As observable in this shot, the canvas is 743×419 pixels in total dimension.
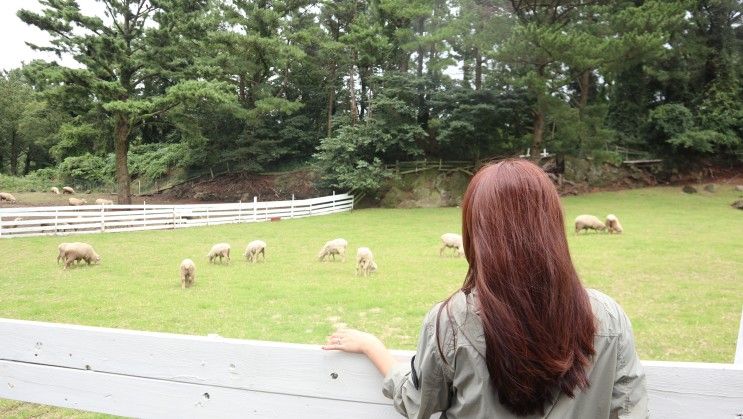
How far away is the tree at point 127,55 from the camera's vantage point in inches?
890

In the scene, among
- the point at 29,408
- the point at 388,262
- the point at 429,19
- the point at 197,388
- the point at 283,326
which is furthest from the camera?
the point at 429,19

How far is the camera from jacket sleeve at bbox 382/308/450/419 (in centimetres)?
130

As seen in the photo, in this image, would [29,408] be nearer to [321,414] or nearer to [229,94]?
[321,414]

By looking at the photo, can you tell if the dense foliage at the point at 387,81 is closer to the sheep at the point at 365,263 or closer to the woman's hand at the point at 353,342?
the sheep at the point at 365,263

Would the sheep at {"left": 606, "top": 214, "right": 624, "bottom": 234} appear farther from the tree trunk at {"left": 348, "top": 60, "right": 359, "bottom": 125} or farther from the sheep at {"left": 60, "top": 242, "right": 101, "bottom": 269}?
the tree trunk at {"left": 348, "top": 60, "right": 359, "bottom": 125}

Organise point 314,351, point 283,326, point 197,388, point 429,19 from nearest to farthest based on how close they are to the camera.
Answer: point 314,351
point 197,388
point 283,326
point 429,19

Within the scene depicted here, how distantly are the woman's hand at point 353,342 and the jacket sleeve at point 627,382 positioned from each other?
0.61 m

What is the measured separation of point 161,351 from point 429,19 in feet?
99.8

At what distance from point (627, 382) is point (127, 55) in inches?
1050

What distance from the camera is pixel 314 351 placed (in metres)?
1.57

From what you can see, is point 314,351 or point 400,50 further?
point 400,50

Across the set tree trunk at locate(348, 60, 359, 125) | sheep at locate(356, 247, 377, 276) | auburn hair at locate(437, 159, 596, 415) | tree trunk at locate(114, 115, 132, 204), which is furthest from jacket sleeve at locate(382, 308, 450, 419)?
tree trunk at locate(348, 60, 359, 125)

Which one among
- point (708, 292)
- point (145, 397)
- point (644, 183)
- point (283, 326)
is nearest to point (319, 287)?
point (283, 326)

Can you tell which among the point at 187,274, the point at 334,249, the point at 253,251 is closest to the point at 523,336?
the point at 187,274
